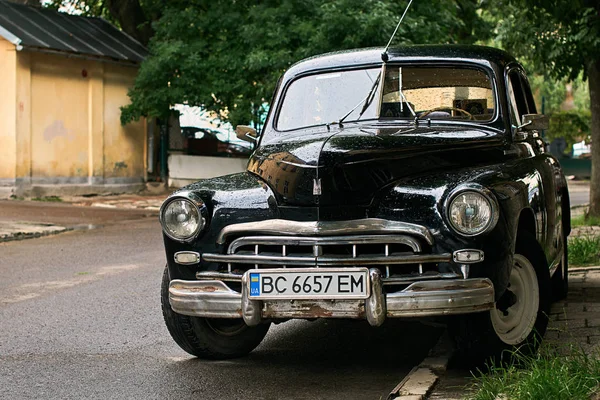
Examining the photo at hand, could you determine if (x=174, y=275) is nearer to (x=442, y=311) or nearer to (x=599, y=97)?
(x=442, y=311)

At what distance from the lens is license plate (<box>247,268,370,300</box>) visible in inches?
191

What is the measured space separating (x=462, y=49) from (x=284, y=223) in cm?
220

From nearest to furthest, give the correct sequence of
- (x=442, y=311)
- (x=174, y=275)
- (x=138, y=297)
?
(x=442, y=311) < (x=174, y=275) < (x=138, y=297)

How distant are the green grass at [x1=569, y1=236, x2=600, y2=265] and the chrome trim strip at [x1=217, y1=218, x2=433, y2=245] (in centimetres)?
516

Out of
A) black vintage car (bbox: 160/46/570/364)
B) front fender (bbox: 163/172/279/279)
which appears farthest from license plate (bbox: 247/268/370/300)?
front fender (bbox: 163/172/279/279)

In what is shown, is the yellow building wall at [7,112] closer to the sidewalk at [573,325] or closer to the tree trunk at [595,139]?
the tree trunk at [595,139]

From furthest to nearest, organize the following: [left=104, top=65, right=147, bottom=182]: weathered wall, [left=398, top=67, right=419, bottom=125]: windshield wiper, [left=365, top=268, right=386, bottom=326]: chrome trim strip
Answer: [left=104, top=65, right=147, bottom=182]: weathered wall < [left=398, top=67, right=419, bottom=125]: windshield wiper < [left=365, top=268, right=386, bottom=326]: chrome trim strip

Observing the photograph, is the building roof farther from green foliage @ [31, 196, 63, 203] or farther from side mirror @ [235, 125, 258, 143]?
side mirror @ [235, 125, 258, 143]

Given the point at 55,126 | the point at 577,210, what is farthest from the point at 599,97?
the point at 55,126

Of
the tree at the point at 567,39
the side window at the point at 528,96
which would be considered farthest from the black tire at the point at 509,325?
the tree at the point at 567,39

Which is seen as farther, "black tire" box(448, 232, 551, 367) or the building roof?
the building roof

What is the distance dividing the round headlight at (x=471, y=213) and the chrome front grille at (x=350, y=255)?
0.18 meters

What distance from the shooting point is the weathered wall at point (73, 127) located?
71.6ft

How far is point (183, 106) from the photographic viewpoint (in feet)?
83.6
